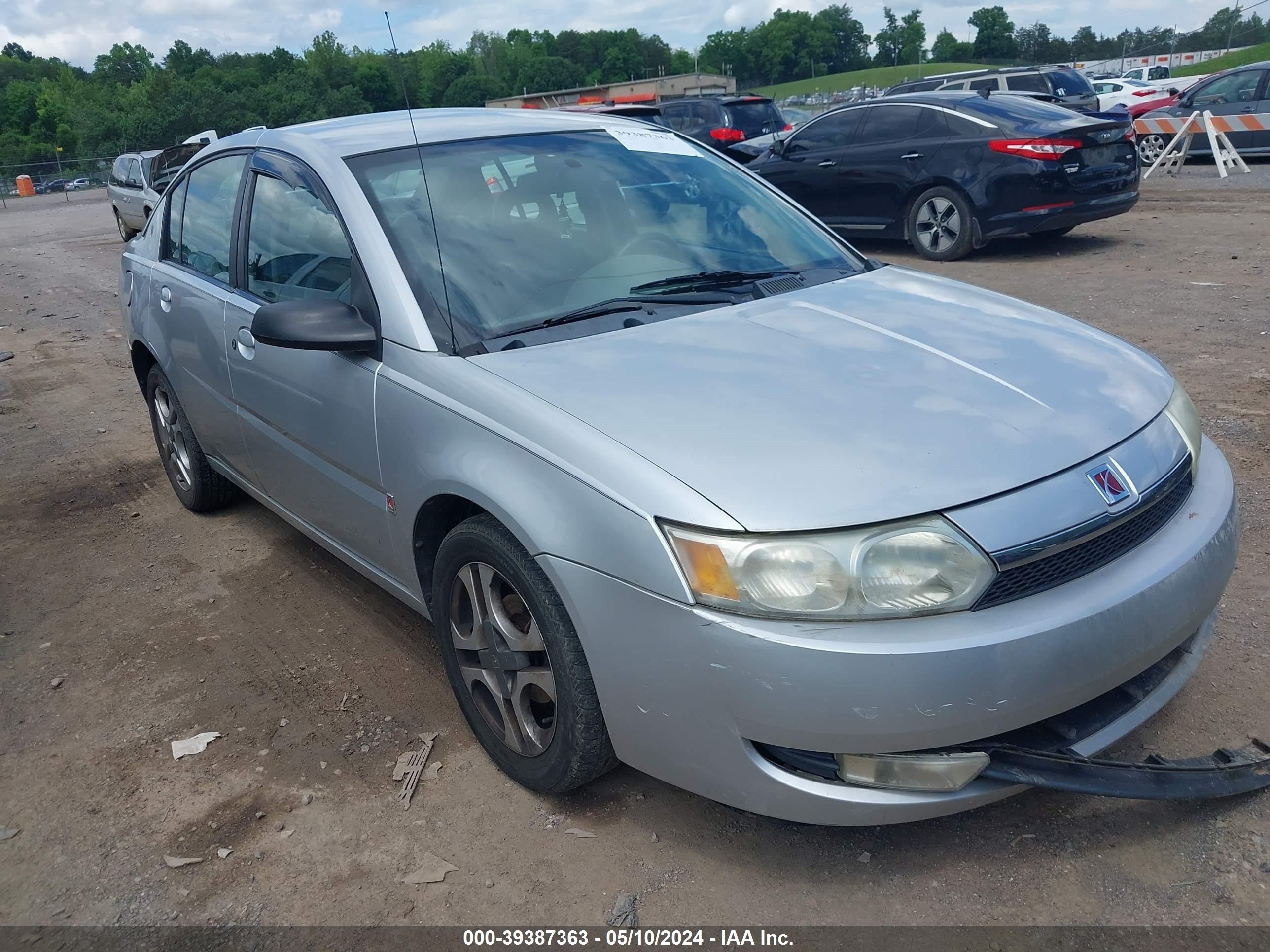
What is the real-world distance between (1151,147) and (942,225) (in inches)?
399

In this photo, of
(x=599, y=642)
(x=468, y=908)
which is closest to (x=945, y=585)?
(x=599, y=642)

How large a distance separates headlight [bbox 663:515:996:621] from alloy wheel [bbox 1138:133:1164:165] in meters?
18.3

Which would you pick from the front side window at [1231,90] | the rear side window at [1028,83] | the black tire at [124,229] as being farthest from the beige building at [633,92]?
the front side window at [1231,90]

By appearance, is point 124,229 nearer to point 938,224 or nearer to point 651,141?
point 938,224

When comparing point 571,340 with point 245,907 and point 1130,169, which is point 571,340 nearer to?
point 245,907

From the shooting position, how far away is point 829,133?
11125 mm

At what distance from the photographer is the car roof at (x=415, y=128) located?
10.9 ft

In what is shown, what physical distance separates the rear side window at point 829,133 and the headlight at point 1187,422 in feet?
28.8

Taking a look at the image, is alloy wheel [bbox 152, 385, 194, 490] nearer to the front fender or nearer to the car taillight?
the front fender

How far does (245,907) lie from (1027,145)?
919 cm

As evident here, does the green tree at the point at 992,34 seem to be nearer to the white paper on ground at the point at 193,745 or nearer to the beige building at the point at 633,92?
the beige building at the point at 633,92

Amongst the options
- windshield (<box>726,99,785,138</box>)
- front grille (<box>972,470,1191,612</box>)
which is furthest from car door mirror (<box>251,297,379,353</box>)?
windshield (<box>726,99,785,138</box>)

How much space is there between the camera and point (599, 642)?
2.25 m

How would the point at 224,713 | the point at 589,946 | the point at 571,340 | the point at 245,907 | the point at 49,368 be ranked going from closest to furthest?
the point at 589,946 → the point at 245,907 → the point at 571,340 → the point at 224,713 → the point at 49,368
